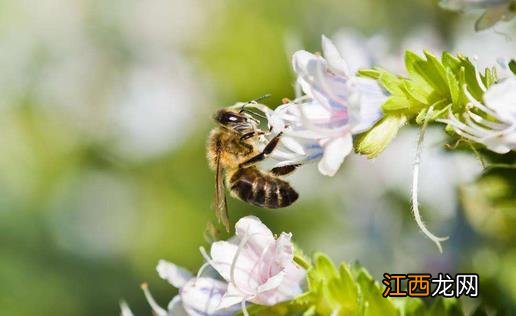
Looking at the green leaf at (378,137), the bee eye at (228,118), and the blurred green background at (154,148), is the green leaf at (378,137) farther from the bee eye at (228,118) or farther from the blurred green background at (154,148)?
the blurred green background at (154,148)

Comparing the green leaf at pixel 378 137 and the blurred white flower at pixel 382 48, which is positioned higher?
the blurred white flower at pixel 382 48

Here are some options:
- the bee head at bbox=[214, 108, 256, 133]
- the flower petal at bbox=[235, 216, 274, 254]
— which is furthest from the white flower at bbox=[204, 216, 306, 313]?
the bee head at bbox=[214, 108, 256, 133]

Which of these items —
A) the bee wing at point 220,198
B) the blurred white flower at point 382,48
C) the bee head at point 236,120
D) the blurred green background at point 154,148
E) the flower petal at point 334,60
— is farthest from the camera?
the blurred green background at point 154,148

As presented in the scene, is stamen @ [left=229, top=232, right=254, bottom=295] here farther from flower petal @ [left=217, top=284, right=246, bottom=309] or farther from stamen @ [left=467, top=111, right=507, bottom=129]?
stamen @ [left=467, top=111, right=507, bottom=129]

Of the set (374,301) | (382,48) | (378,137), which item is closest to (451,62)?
(378,137)

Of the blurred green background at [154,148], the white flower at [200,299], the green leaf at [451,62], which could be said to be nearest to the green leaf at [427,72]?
the green leaf at [451,62]

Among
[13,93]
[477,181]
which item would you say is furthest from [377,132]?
[13,93]

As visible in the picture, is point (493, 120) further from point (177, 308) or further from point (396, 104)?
point (177, 308)
